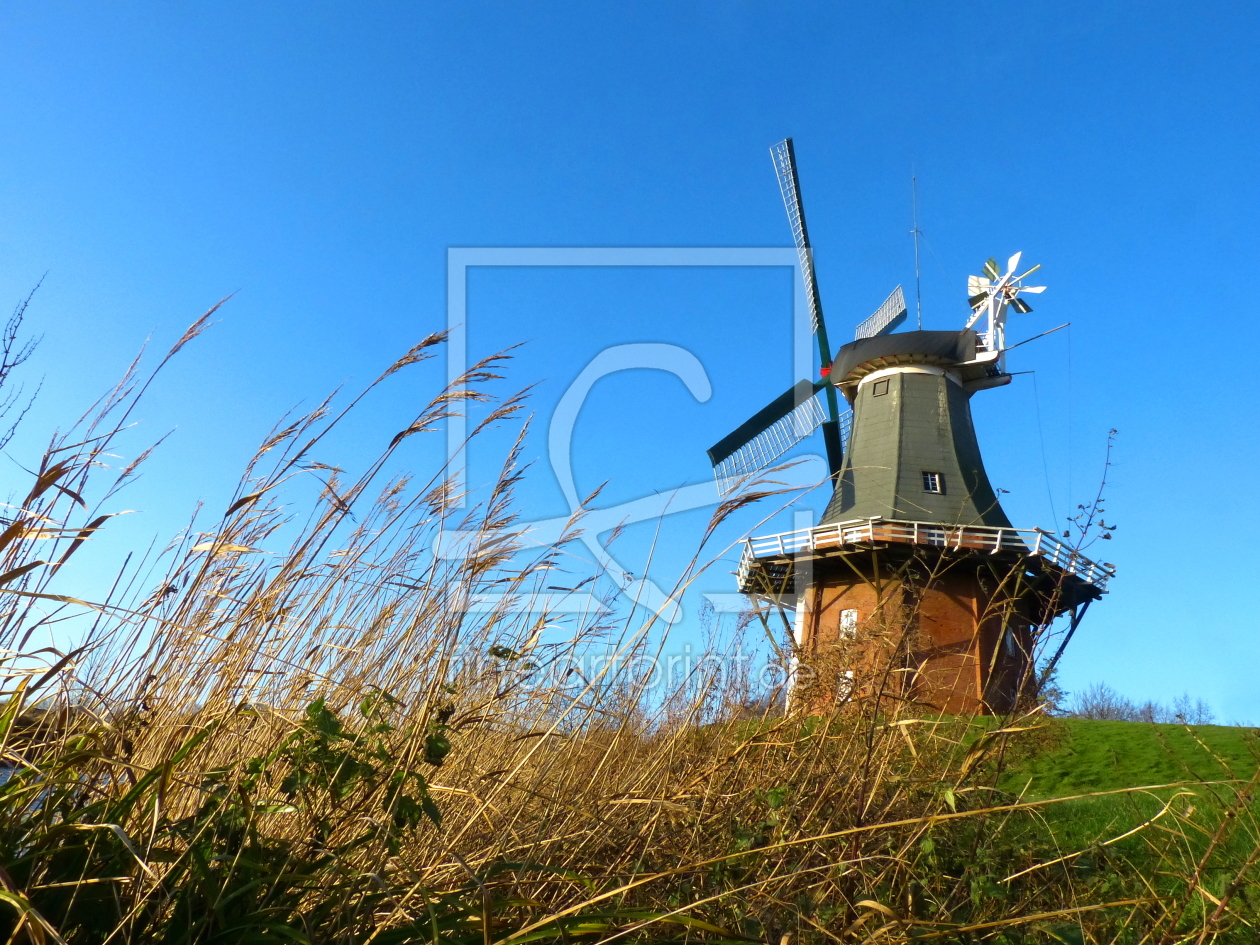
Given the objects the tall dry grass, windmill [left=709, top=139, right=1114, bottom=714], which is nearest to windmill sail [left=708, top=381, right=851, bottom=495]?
windmill [left=709, top=139, right=1114, bottom=714]

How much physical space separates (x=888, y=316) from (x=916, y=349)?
177 inches

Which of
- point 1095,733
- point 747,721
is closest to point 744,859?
point 747,721

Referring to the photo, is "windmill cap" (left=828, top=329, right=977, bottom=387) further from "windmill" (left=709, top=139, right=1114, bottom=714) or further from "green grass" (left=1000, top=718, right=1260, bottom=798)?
"green grass" (left=1000, top=718, right=1260, bottom=798)

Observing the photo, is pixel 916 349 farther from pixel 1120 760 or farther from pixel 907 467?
pixel 1120 760

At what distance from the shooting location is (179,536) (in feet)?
7.61

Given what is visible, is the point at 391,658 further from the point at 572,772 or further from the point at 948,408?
the point at 948,408

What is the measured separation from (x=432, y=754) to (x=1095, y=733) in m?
11.6

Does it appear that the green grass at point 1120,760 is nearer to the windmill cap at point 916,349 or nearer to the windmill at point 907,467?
the windmill at point 907,467

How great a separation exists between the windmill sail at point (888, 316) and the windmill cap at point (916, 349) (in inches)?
125

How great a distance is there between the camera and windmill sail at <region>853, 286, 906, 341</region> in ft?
69.8

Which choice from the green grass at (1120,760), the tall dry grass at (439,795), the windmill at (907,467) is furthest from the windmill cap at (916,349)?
the tall dry grass at (439,795)

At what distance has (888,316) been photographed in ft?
70.3

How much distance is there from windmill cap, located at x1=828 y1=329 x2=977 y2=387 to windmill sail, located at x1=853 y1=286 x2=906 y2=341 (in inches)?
125

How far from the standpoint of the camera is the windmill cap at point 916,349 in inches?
679
